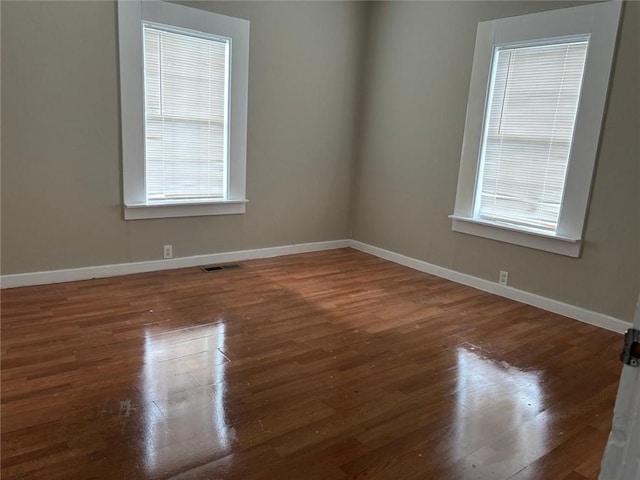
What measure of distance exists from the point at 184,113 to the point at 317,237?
80.4 inches

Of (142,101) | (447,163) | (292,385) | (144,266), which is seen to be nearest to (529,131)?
(447,163)

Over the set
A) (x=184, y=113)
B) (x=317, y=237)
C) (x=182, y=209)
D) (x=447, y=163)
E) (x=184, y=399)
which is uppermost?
(x=184, y=113)

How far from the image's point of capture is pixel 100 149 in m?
3.82

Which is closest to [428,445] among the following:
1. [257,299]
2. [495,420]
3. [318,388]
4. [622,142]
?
[495,420]

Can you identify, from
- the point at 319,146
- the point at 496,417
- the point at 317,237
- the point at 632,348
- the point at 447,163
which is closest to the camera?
the point at 632,348

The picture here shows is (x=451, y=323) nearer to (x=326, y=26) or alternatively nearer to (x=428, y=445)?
(x=428, y=445)

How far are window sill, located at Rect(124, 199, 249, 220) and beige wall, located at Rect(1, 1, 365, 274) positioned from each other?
69 mm

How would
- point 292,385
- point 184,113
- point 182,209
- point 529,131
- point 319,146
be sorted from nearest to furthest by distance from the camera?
point 292,385
point 529,131
point 184,113
point 182,209
point 319,146

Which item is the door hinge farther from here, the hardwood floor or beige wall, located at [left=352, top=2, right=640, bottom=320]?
beige wall, located at [left=352, top=2, right=640, bottom=320]

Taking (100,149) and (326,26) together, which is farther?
(326,26)

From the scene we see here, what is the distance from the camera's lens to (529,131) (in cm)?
382

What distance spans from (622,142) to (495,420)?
89.1 inches

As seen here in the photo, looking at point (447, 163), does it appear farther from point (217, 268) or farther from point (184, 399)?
point (184, 399)

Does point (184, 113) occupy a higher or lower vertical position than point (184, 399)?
higher
